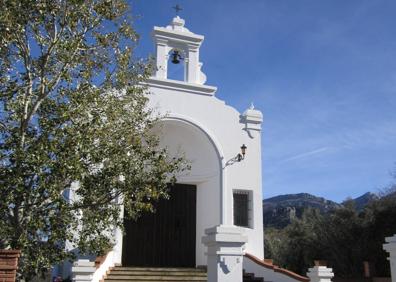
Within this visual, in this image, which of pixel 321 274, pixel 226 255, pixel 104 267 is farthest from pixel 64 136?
pixel 321 274

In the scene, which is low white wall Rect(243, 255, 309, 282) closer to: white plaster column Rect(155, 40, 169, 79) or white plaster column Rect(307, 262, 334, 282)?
white plaster column Rect(307, 262, 334, 282)

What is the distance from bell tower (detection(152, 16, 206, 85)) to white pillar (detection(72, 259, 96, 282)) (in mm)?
Result: 6871

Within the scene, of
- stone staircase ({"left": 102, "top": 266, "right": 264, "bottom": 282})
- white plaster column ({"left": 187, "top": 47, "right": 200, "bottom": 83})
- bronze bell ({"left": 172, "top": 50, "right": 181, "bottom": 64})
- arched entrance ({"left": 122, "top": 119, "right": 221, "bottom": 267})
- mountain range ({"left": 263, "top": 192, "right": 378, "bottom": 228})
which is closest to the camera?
stone staircase ({"left": 102, "top": 266, "right": 264, "bottom": 282})

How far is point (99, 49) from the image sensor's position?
27.9 feet

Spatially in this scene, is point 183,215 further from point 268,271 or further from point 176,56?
point 176,56

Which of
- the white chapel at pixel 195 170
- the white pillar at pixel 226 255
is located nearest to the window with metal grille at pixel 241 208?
the white chapel at pixel 195 170

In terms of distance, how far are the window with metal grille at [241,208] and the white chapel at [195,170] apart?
31mm

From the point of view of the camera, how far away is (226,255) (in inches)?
289

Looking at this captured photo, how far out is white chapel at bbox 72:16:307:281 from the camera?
13.9 m

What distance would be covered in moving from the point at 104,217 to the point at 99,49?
3083 mm

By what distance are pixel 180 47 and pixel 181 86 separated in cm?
155

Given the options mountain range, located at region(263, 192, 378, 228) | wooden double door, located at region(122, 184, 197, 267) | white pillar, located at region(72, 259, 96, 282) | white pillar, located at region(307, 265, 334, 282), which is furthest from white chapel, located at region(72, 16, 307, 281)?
mountain range, located at region(263, 192, 378, 228)

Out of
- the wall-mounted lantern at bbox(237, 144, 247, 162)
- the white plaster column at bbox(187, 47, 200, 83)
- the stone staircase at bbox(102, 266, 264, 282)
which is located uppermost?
the white plaster column at bbox(187, 47, 200, 83)

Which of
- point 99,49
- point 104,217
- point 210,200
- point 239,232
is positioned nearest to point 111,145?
point 104,217
